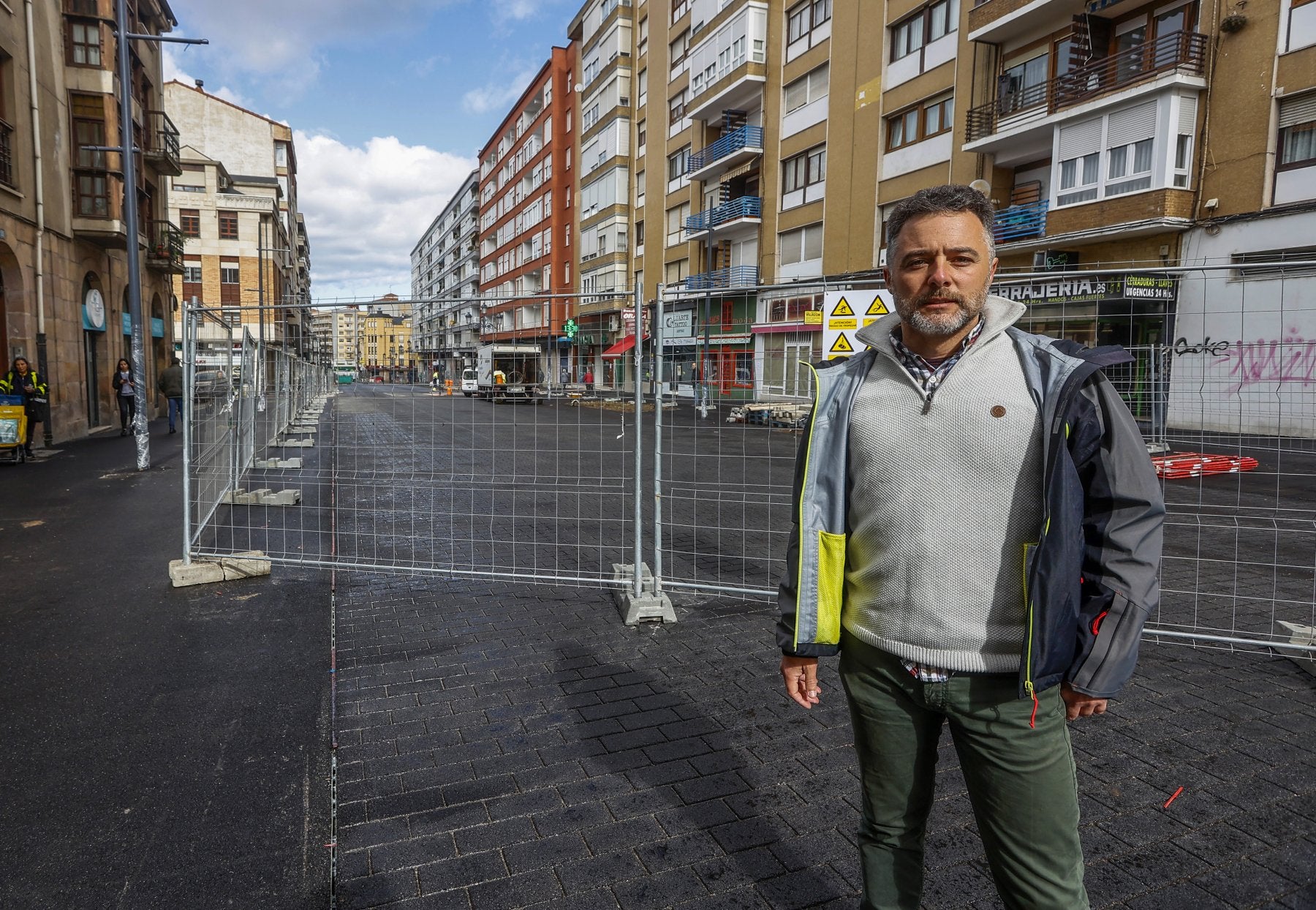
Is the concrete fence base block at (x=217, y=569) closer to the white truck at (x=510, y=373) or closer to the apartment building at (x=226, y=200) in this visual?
the white truck at (x=510, y=373)

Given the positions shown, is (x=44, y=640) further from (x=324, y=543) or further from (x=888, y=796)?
(x=888, y=796)

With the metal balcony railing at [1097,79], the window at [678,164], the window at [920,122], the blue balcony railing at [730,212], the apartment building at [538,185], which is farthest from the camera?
the apartment building at [538,185]

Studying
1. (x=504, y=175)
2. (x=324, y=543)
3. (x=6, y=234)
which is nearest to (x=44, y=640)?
(x=324, y=543)

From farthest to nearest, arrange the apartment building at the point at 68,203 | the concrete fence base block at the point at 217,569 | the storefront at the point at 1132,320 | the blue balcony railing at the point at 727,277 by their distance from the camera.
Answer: the blue balcony railing at the point at 727,277, the apartment building at the point at 68,203, the concrete fence base block at the point at 217,569, the storefront at the point at 1132,320

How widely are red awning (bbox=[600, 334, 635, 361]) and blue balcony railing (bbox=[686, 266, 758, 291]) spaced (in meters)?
28.7

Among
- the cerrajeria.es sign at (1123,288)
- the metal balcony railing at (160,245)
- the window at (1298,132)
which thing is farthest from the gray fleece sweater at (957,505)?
the metal balcony railing at (160,245)

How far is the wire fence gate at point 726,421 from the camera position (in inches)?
174

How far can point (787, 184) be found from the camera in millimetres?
32812

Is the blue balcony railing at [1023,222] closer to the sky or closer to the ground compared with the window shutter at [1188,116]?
closer to the ground

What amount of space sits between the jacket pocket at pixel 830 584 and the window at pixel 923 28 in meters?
26.7

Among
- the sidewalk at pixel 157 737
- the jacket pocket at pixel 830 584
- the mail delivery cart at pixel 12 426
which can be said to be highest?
the jacket pocket at pixel 830 584

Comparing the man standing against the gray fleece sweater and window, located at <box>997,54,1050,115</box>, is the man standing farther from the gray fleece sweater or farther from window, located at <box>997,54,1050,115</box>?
window, located at <box>997,54,1050,115</box>

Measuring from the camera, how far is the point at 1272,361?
4445 millimetres

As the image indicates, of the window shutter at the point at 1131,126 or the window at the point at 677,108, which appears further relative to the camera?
the window at the point at 677,108
